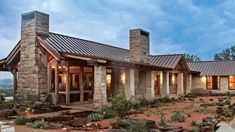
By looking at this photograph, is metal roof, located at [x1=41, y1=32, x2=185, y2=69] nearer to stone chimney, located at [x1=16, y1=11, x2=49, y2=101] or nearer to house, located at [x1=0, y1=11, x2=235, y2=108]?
house, located at [x1=0, y1=11, x2=235, y2=108]

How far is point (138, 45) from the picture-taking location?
21.5m

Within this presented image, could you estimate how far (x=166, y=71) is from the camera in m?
23.9

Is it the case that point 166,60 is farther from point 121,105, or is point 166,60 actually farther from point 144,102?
point 121,105

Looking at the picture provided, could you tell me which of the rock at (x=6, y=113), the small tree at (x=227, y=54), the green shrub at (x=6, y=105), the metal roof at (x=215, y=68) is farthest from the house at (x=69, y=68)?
the small tree at (x=227, y=54)

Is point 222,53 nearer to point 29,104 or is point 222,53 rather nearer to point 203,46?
point 203,46

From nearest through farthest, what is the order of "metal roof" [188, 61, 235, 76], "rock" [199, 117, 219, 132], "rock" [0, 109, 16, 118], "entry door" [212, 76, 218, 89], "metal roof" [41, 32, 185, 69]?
"rock" [199, 117, 219, 132] → "rock" [0, 109, 16, 118] → "metal roof" [41, 32, 185, 69] → "metal roof" [188, 61, 235, 76] → "entry door" [212, 76, 218, 89]

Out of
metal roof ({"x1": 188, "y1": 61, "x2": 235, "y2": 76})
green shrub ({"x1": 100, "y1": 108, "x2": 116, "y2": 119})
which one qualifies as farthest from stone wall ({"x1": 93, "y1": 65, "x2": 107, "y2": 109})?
metal roof ({"x1": 188, "y1": 61, "x2": 235, "y2": 76})

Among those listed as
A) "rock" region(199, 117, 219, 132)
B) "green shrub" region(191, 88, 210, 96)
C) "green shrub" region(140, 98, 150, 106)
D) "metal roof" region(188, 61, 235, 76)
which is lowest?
"rock" region(199, 117, 219, 132)

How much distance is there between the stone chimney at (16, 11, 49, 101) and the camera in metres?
16.9

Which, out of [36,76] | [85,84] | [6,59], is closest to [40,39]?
[36,76]

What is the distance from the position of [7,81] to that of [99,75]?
14.7 meters

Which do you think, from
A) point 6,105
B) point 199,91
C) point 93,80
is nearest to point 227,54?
point 199,91

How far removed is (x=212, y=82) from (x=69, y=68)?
21.0 meters

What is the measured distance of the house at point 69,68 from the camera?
15.9m
